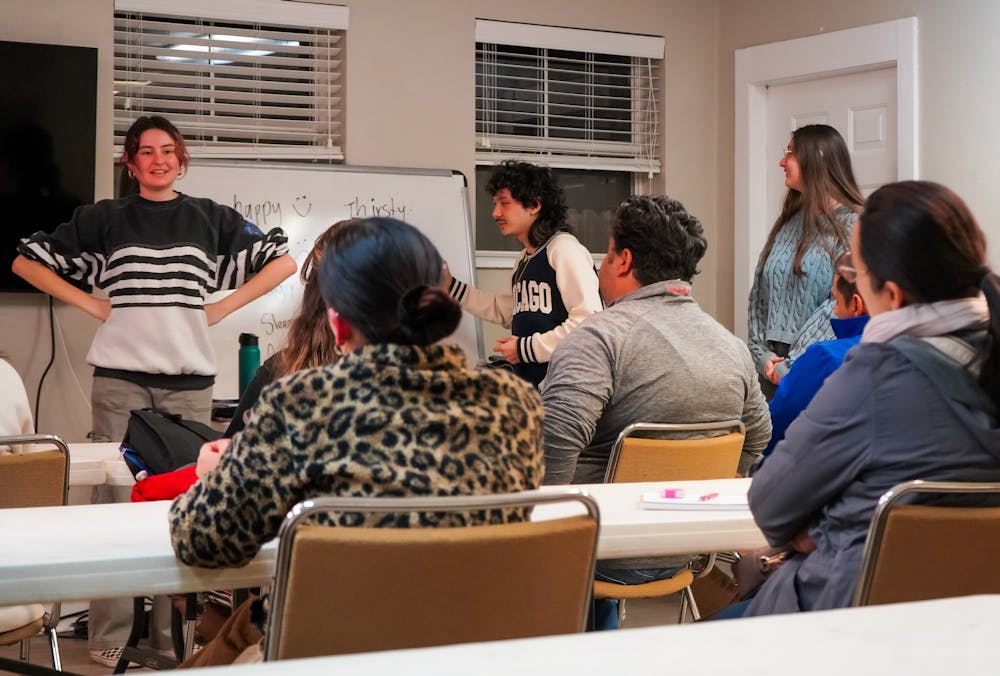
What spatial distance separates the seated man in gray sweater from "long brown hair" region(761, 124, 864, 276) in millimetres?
1384

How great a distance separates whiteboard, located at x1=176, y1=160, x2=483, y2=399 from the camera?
5.04 m

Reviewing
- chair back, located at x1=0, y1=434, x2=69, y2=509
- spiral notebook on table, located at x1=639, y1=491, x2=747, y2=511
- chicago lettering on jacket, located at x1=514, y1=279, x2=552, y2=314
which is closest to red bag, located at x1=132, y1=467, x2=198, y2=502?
chair back, located at x1=0, y1=434, x2=69, y2=509

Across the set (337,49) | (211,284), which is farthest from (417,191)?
(211,284)

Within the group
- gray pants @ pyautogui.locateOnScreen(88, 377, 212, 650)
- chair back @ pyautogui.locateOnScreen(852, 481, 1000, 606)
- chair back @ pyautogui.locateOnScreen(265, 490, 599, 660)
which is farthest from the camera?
gray pants @ pyautogui.locateOnScreen(88, 377, 212, 650)

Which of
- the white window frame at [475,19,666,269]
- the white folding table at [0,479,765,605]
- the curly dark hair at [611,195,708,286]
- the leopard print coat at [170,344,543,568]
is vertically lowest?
the white folding table at [0,479,765,605]

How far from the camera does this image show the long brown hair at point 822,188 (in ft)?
13.5

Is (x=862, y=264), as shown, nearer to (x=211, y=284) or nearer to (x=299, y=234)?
(x=211, y=284)

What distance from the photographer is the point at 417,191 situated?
538 centimetres

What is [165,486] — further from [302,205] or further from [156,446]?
[302,205]

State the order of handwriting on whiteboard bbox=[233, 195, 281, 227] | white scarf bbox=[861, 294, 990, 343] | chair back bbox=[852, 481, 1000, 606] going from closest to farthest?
chair back bbox=[852, 481, 1000, 606], white scarf bbox=[861, 294, 990, 343], handwriting on whiteboard bbox=[233, 195, 281, 227]

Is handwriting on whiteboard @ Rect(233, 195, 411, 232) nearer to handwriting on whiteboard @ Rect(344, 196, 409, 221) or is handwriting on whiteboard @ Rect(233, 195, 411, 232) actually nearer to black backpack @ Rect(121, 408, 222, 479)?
handwriting on whiteboard @ Rect(344, 196, 409, 221)

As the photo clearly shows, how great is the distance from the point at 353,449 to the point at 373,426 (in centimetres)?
4

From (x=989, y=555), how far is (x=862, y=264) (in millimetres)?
460

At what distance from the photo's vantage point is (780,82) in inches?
228
